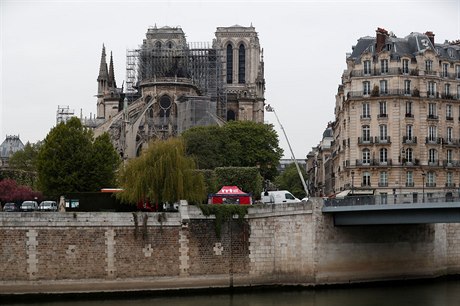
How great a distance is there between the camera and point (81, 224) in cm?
4359

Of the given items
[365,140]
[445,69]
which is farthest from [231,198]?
[445,69]

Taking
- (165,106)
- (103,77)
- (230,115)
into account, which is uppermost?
(103,77)

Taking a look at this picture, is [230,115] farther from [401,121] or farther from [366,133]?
[401,121]

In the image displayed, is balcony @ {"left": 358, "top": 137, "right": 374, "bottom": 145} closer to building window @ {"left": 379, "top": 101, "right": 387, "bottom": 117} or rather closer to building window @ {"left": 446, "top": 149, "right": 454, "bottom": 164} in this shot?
building window @ {"left": 379, "top": 101, "right": 387, "bottom": 117}

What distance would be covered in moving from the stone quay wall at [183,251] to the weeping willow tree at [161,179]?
3.15 metres

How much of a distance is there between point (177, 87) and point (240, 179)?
5135cm

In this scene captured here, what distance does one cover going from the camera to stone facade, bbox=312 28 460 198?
59750 mm

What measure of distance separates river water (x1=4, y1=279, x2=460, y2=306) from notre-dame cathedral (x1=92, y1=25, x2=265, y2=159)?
55.0m

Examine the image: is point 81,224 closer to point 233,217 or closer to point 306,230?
point 233,217

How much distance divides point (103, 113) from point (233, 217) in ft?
262

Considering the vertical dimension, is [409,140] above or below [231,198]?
above

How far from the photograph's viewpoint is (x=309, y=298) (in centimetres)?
4197

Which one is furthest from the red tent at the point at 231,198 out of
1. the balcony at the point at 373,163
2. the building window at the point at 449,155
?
the building window at the point at 449,155

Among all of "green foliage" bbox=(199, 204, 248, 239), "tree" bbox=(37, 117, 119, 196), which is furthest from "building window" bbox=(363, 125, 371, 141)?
"tree" bbox=(37, 117, 119, 196)
